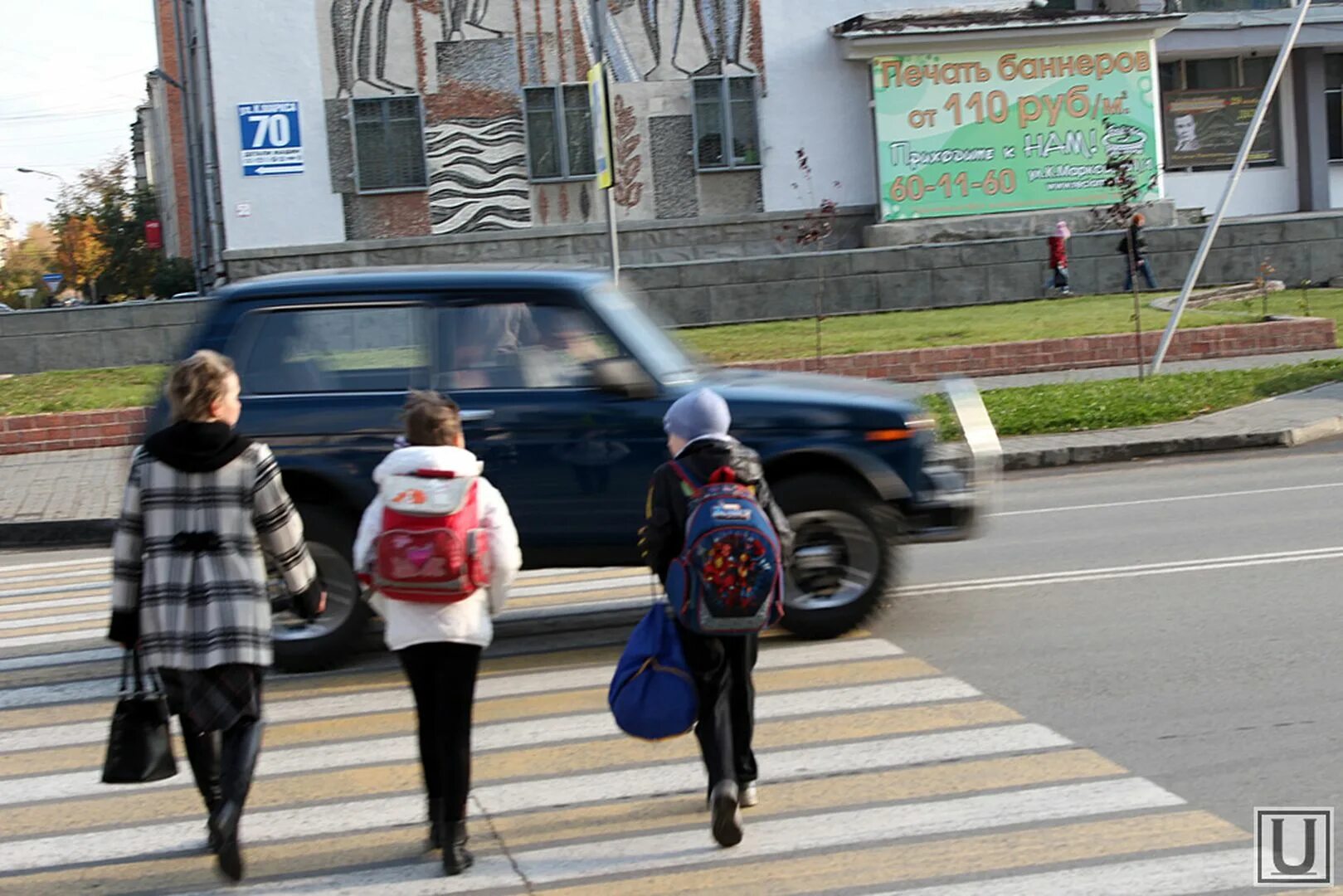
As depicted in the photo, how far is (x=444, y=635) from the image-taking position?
497 centimetres

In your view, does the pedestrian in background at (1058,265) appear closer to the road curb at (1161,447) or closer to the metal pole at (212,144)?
the road curb at (1161,447)

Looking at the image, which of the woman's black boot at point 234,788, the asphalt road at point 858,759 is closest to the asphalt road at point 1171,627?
the asphalt road at point 858,759

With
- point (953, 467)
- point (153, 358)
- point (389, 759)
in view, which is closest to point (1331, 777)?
point (953, 467)

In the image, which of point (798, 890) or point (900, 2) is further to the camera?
point (900, 2)

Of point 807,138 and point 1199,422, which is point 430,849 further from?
point 807,138

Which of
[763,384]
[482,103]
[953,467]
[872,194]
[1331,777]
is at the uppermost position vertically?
[482,103]

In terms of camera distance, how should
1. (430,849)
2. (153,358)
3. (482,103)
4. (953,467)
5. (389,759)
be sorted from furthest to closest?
(482,103), (153,358), (953,467), (389,759), (430,849)

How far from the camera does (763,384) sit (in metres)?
8.29

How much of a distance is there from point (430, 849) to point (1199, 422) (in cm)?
1289

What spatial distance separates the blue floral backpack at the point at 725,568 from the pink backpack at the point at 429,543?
653mm

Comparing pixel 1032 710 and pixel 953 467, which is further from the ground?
pixel 953 467

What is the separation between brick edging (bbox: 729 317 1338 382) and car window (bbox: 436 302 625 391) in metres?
11.8

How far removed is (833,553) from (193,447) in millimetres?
3831

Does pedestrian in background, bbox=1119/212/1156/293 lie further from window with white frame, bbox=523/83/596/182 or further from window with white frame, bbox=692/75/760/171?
window with white frame, bbox=523/83/596/182
